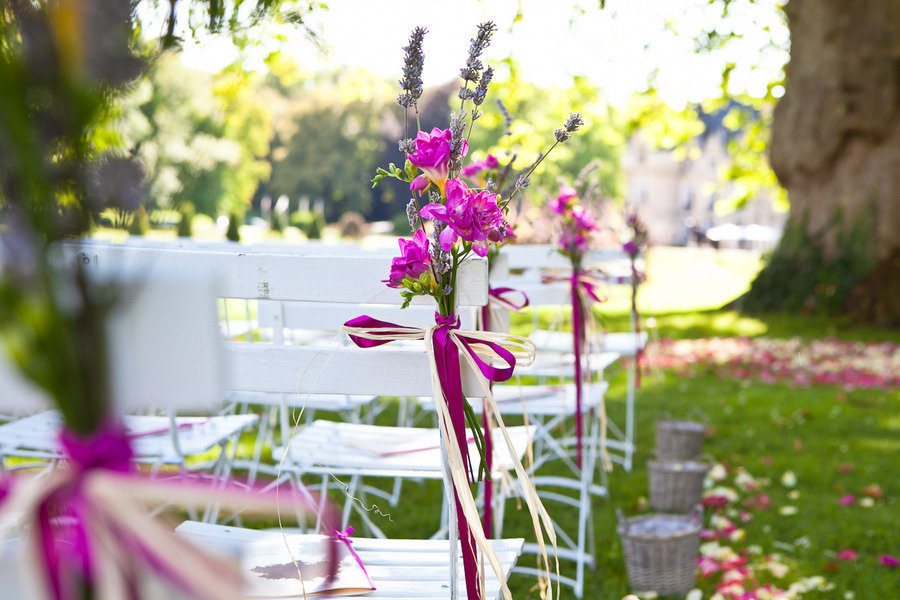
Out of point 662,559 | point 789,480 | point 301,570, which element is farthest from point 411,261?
point 789,480

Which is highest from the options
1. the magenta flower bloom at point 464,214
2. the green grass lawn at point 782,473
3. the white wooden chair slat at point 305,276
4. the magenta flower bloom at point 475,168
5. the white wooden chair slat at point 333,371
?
the magenta flower bloom at point 475,168

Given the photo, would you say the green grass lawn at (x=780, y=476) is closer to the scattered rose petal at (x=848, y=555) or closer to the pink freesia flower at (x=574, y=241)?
the scattered rose petal at (x=848, y=555)

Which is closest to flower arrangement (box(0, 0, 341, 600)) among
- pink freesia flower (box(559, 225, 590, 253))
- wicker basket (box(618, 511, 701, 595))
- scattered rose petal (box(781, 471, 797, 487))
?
wicker basket (box(618, 511, 701, 595))

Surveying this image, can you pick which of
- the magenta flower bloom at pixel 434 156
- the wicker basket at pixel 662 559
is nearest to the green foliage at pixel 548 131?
the magenta flower bloom at pixel 434 156

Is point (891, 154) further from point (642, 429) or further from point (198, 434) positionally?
point (198, 434)

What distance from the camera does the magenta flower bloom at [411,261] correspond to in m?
1.59

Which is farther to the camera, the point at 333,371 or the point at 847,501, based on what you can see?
the point at 847,501

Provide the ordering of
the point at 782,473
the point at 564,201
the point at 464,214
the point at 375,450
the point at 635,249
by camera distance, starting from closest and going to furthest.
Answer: the point at 464,214 < the point at 375,450 < the point at 564,201 < the point at 782,473 < the point at 635,249

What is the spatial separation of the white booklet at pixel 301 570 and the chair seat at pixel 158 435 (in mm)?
900

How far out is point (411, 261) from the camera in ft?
5.20

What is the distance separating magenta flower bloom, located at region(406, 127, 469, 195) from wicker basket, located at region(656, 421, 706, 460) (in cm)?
343

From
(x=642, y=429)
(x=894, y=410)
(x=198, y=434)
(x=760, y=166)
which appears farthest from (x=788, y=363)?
(x=760, y=166)

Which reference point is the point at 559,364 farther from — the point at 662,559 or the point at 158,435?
the point at 158,435

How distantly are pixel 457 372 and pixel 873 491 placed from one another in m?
3.67
